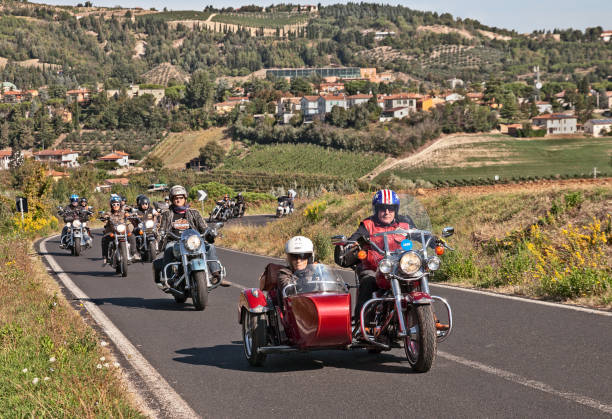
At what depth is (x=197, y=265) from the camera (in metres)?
12.2

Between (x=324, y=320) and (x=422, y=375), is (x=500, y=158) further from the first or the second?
(x=324, y=320)

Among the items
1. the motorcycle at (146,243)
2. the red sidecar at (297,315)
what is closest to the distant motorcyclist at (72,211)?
the motorcycle at (146,243)

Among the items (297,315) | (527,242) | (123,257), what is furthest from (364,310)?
(123,257)

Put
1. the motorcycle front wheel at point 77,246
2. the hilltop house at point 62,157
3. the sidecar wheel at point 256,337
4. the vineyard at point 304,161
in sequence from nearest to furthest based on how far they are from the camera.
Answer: the sidecar wheel at point 256,337
the motorcycle front wheel at point 77,246
the vineyard at point 304,161
the hilltop house at point 62,157

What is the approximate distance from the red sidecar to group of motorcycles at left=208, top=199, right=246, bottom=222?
3719cm

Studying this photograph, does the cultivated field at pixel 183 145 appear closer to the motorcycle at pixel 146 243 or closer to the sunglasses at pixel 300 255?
the motorcycle at pixel 146 243

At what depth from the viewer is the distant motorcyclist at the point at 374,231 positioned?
25.7ft

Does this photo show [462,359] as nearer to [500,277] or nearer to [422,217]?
[422,217]

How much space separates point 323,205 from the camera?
3177cm

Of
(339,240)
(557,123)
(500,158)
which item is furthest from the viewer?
(557,123)

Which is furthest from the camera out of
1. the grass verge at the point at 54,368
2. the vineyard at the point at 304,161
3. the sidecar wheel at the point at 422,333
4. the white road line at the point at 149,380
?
the vineyard at the point at 304,161

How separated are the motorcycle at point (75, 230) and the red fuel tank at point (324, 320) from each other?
769 inches

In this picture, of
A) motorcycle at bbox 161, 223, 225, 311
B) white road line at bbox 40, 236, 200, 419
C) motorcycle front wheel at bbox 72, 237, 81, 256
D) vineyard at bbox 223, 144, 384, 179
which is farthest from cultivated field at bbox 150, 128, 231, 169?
white road line at bbox 40, 236, 200, 419

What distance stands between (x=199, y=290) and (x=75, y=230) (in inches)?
590
